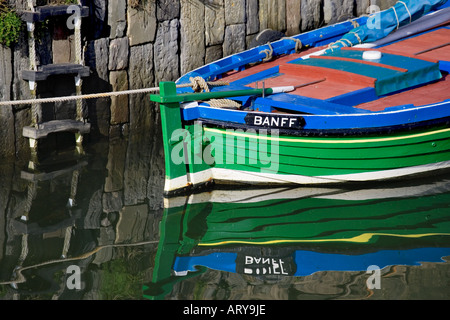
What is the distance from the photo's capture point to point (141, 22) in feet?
29.9

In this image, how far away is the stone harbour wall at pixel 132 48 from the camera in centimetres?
853

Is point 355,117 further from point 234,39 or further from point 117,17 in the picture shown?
point 117,17

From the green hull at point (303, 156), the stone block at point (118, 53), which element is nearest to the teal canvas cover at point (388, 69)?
the green hull at point (303, 156)

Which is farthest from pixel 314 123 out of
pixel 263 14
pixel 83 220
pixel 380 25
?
pixel 263 14

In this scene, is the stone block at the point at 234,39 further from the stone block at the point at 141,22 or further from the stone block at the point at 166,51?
the stone block at the point at 141,22

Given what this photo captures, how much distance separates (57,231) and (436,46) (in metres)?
4.98

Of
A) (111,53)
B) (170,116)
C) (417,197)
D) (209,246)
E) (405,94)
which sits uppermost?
(111,53)

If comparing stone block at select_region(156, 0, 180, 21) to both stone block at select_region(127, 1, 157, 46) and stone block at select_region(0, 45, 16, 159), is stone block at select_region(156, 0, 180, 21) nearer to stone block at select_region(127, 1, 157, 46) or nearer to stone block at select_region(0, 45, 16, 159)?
stone block at select_region(127, 1, 157, 46)

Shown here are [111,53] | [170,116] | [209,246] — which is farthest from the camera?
[111,53]

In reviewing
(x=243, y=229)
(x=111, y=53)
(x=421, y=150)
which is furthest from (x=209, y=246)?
(x=111, y=53)

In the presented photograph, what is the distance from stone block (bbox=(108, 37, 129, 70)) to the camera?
902 cm

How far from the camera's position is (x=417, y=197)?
7840 millimetres

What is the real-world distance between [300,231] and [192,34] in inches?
135

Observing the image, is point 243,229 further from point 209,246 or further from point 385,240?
point 385,240
